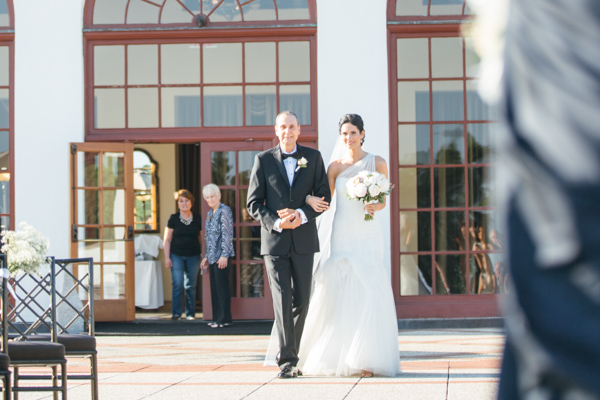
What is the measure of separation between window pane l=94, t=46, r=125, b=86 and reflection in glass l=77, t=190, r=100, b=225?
1.40 metres

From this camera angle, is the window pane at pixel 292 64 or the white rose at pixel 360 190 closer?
the white rose at pixel 360 190

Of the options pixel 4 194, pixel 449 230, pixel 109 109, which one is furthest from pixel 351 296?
pixel 4 194

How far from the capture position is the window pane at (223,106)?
11.1 metres

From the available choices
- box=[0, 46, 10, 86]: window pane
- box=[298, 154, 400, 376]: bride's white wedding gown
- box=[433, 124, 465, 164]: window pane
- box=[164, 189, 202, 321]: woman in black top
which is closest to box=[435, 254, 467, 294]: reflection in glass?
box=[433, 124, 465, 164]: window pane

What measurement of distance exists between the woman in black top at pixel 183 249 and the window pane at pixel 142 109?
48.5 inches

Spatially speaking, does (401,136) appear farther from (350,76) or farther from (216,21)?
(216,21)

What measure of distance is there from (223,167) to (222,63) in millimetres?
1306

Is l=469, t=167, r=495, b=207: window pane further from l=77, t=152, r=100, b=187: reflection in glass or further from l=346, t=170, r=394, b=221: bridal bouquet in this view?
l=77, t=152, r=100, b=187: reflection in glass

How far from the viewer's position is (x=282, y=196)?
670 cm

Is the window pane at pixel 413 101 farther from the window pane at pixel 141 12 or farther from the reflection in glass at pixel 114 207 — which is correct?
the reflection in glass at pixel 114 207

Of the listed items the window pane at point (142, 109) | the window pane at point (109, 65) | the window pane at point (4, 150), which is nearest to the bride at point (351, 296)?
the window pane at point (142, 109)

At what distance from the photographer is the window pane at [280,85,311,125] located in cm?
1098

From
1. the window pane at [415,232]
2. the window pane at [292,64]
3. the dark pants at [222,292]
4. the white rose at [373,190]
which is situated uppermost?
the window pane at [292,64]

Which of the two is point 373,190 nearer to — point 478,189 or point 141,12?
point 478,189
